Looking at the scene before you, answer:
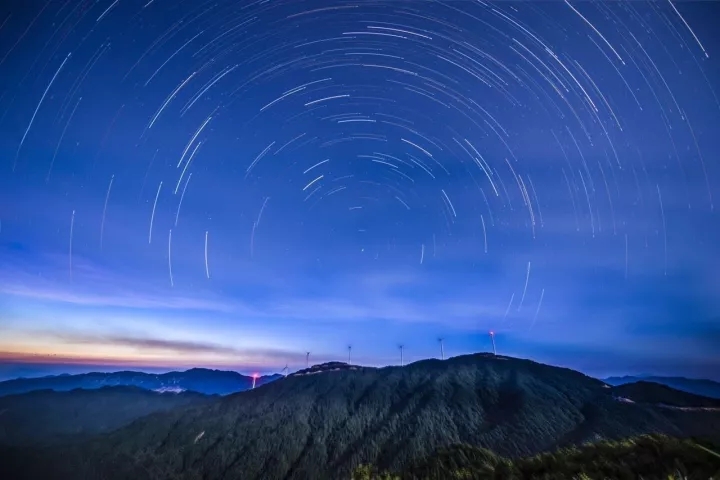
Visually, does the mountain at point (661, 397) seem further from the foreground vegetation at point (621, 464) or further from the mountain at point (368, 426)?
the foreground vegetation at point (621, 464)

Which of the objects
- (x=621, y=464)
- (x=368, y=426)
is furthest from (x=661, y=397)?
(x=621, y=464)

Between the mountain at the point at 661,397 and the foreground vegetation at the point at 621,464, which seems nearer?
the foreground vegetation at the point at 621,464

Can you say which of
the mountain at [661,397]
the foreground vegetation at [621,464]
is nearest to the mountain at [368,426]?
the mountain at [661,397]

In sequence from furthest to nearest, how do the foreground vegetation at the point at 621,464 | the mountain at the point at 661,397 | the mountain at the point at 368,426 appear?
the mountain at the point at 661,397 → the mountain at the point at 368,426 → the foreground vegetation at the point at 621,464

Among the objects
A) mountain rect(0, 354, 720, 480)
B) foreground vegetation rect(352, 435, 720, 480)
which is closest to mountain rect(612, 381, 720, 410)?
mountain rect(0, 354, 720, 480)

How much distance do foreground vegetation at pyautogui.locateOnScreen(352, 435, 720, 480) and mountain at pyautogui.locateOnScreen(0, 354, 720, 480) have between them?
281 feet

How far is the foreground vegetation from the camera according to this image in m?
27.5

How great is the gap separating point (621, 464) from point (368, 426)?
13552 centimetres

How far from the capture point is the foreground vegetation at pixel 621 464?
2747cm

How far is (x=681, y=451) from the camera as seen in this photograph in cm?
2988

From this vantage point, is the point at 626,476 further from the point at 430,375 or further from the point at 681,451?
the point at 430,375

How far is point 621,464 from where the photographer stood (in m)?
32.3

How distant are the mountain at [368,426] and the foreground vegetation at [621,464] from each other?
85700mm

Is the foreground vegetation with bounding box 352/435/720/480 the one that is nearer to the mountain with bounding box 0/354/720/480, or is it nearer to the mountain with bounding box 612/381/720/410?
the mountain with bounding box 0/354/720/480
